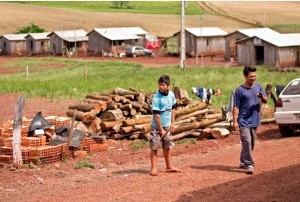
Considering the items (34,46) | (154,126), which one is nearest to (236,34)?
(34,46)

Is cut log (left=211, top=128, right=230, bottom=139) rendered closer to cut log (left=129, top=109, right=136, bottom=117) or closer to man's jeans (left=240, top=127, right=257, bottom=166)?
cut log (left=129, top=109, right=136, bottom=117)

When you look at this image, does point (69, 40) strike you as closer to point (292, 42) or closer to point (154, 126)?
point (292, 42)

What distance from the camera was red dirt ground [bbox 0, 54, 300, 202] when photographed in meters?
10.2

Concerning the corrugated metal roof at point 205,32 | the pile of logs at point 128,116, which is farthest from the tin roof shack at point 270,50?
the pile of logs at point 128,116

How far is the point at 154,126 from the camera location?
471 inches

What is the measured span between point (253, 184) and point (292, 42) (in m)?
46.9

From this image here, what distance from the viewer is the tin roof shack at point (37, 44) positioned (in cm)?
8419

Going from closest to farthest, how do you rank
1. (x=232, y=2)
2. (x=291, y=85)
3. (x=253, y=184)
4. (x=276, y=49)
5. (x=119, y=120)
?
(x=253, y=184), (x=291, y=85), (x=119, y=120), (x=276, y=49), (x=232, y=2)

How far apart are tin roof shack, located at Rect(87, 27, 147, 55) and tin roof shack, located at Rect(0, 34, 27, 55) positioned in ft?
33.7

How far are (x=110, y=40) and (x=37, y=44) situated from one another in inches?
453

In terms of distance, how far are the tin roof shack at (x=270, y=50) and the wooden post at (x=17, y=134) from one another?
1648 inches

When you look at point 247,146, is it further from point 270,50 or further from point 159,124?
point 270,50

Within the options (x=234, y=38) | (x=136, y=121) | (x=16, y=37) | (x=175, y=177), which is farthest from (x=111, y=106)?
(x=16, y=37)

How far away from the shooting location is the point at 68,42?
82812 mm
